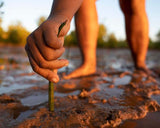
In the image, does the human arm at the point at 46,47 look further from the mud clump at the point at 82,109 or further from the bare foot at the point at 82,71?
the bare foot at the point at 82,71

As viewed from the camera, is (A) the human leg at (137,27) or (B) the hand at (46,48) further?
(A) the human leg at (137,27)

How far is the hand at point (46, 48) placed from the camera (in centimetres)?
60

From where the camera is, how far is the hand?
0.60 meters

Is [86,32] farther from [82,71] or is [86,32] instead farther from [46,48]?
[46,48]

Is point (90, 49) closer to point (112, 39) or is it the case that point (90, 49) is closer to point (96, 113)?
point (96, 113)

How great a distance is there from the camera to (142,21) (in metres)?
2.20

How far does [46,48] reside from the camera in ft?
1.99

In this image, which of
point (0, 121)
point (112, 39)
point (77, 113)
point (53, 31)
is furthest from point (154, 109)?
point (112, 39)

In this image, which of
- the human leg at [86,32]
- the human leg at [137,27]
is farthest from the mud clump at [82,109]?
the human leg at [137,27]

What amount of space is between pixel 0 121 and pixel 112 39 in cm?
1133

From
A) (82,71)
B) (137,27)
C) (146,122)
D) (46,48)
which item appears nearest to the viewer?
(46,48)

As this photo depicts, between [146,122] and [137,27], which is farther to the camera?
[137,27]

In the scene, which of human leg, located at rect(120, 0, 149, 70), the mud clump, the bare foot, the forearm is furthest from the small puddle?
human leg, located at rect(120, 0, 149, 70)

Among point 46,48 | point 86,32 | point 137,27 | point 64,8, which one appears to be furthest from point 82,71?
point 46,48
